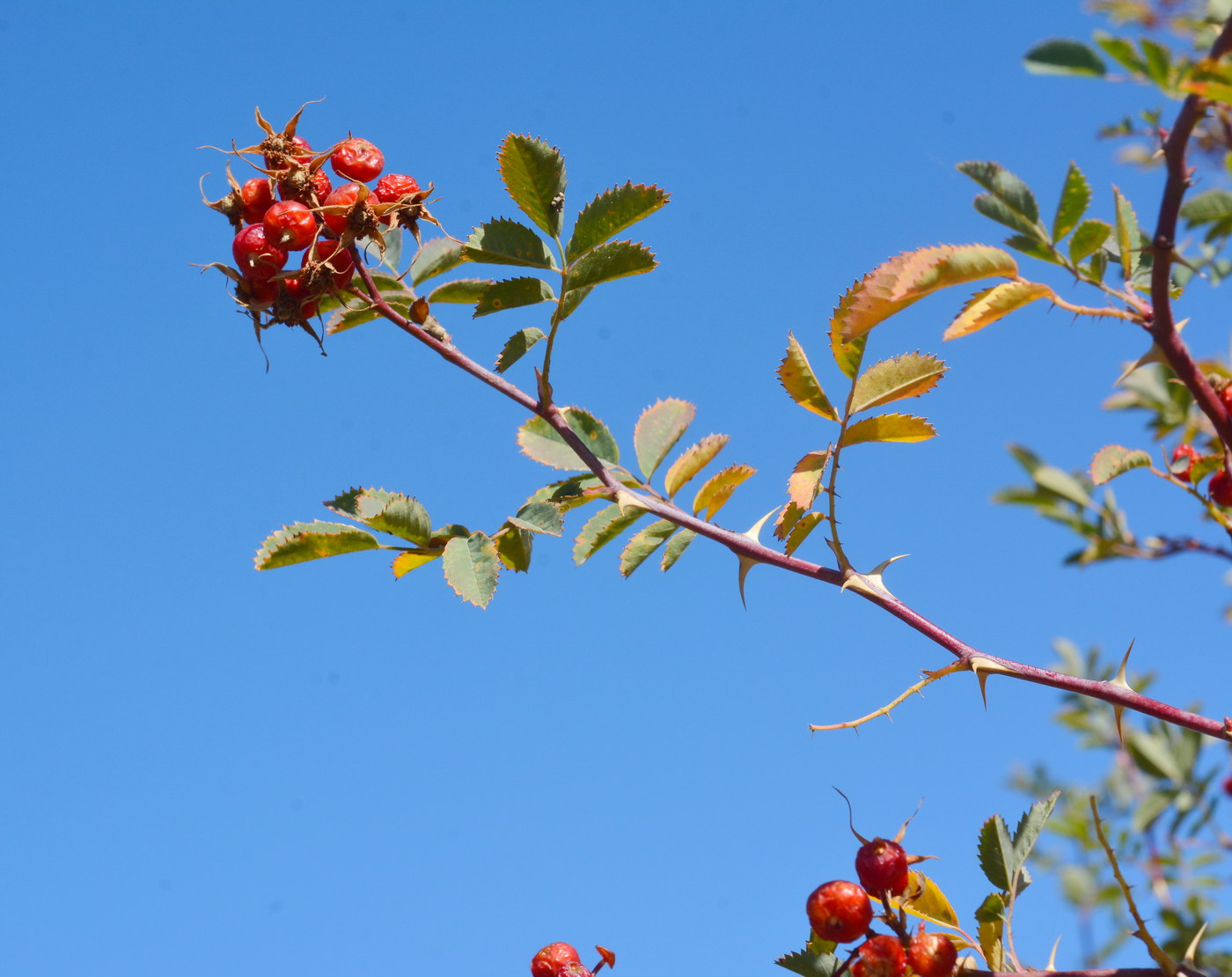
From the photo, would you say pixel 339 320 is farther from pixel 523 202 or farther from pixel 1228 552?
pixel 1228 552

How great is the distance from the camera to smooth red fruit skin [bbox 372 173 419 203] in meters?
2.06

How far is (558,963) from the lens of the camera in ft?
6.60

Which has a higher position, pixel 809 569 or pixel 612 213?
pixel 612 213

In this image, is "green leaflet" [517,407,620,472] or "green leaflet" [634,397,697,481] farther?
"green leaflet" [634,397,697,481]

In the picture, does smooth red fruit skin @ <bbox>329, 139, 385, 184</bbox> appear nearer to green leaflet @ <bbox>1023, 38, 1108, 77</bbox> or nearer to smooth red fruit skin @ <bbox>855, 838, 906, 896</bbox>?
green leaflet @ <bbox>1023, 38, 1108, 77</bbox>

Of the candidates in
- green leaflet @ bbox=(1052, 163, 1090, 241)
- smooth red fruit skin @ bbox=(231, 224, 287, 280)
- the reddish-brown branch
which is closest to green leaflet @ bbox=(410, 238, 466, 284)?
smooth red fruit skin @ bbox=(231, 224, 287, 280)

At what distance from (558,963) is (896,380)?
125 centimetres

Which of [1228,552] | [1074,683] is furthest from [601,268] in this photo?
[1228,552]

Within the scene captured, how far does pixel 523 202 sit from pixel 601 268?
0.19 m

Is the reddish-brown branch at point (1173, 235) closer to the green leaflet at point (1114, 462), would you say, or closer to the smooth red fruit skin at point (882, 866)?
the smooth red fruit skin at point (882, 866)

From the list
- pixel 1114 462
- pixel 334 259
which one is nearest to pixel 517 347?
pixel 334 259

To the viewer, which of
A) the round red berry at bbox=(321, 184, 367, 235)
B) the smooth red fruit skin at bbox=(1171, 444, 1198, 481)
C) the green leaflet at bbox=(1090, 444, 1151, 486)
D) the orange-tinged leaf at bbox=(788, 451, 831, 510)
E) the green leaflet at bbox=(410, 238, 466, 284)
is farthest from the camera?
the smooth red fruit skin at bbox=(1171, 444, 1198, 481)

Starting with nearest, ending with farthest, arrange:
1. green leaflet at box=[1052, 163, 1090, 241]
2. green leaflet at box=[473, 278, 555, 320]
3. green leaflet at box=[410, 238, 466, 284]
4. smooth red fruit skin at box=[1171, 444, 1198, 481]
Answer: green leaflet at box=[1052, 163, 1090, 241], green leaflet at box=[473, 278, 555, 320], green leaflet at box=[410, 238, 466, 284], smooth red fruit skin at box=[1171, 444, 1198, 481]

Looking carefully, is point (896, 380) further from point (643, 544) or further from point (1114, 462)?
point (1114, 462)
